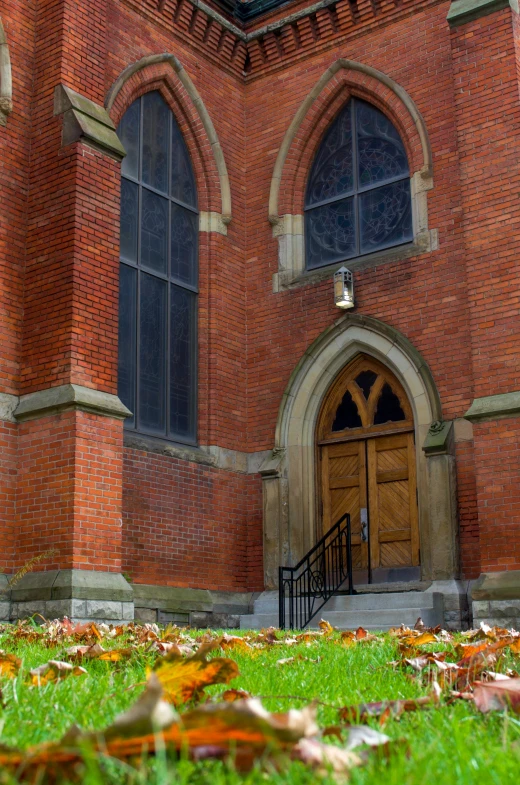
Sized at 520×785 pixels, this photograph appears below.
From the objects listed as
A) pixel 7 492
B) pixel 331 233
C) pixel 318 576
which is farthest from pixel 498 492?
pixel 7 492

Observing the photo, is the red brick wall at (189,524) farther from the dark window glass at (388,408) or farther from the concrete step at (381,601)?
the dark window glass at (388,408)

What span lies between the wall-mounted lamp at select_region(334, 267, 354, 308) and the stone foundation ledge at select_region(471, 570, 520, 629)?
15.0 ft

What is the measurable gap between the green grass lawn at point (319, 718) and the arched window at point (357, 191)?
10.2 meters

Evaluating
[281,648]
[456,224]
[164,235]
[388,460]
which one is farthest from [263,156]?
[281,648]

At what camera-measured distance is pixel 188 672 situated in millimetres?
2438

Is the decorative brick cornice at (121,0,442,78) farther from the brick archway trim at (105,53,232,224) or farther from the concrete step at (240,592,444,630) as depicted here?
the concrete step at (240,592,444,630)

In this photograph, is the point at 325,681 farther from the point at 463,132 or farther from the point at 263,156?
the point at 263,156

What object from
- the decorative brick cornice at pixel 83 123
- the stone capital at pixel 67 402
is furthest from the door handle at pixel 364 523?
the decorative brick cornice at pixel 83 123

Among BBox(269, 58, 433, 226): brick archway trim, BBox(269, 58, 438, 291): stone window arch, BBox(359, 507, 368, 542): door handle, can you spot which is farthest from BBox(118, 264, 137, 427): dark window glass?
BBox(359, 507, 368, 542): door handle

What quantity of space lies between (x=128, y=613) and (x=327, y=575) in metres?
3.72

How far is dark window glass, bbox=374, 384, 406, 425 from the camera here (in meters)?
13.5

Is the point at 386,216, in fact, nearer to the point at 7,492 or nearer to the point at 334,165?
the point at 334,165

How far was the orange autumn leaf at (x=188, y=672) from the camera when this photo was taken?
94.4 inches

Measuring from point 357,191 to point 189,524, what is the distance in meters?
5.74
